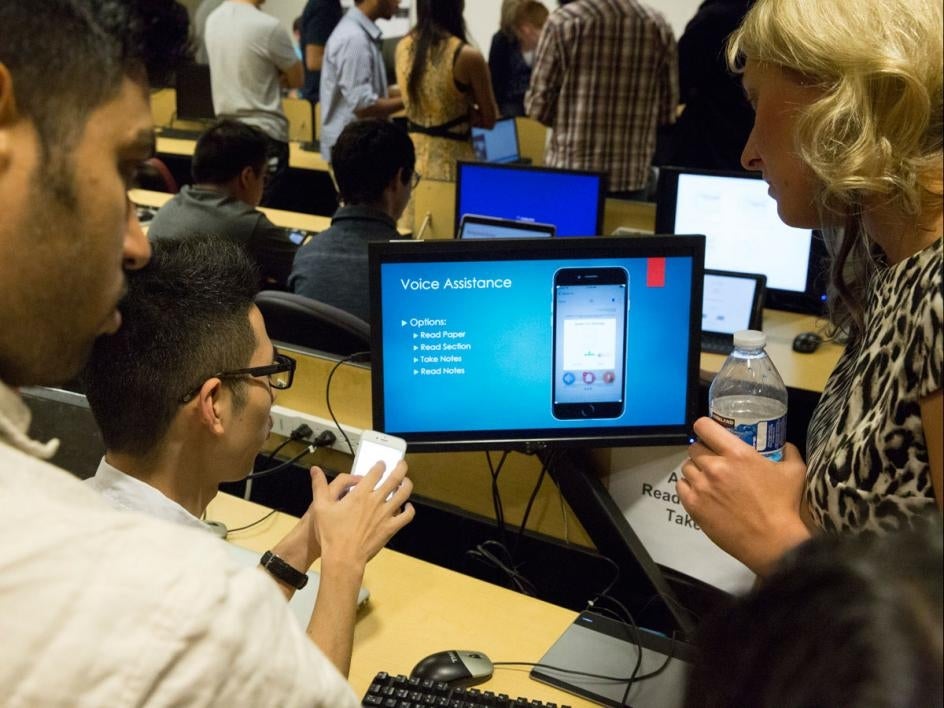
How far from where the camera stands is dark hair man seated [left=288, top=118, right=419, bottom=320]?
2.64 metres

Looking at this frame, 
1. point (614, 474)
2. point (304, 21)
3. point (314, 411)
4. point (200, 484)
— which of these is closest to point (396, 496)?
point (200, 484)

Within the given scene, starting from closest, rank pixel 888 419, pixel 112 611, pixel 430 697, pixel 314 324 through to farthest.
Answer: pixel 112 611 → pixel 888 419 → pixel 430 697 → pixel 314 324

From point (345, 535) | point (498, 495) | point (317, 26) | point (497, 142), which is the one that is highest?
point (317, 26)

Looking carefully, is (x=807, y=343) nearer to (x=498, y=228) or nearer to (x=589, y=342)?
(x=498, y=228)

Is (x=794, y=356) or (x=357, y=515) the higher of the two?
(x=357, y=515)

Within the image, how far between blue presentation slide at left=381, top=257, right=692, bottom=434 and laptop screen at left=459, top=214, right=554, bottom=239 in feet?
4.04

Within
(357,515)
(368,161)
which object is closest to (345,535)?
(357,515)

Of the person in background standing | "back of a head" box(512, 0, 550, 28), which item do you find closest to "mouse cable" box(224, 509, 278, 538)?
the person in background standing

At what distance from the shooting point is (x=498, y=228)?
2955mm

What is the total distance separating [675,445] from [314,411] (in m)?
0.77

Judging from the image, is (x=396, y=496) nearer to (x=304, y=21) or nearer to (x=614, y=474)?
(x=614, y=474)

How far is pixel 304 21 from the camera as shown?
A: 5668 millimetres

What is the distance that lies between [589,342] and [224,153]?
2.11 m

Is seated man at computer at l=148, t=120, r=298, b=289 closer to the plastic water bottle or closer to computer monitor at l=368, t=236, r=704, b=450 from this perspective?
computer monitor at l=368, t=236, r=704, b=450
